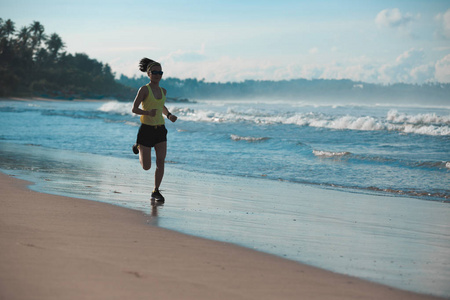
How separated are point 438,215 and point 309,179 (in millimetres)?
3644

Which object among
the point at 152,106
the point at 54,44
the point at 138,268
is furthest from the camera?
the point at 54,44

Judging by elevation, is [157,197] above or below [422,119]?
below

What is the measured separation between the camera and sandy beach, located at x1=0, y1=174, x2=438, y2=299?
2.82 meters

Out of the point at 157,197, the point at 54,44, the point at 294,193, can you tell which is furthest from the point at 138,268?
the point at 54,44

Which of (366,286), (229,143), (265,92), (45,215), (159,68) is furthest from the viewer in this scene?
(265,92)

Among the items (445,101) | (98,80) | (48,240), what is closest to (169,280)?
(48,240)

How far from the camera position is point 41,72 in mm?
101000

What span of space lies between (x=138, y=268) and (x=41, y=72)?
106 metres

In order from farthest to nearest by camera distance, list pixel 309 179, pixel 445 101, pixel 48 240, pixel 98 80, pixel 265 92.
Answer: pixel 265 92 < pixel 98 80 < pixel 445 101 < pixel 309 179 < pixel 48 240

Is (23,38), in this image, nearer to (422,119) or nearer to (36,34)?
(36,34)

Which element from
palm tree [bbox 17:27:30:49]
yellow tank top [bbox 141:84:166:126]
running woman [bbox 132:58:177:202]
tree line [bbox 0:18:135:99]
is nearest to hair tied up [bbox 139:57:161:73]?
running woman [bbox 132:58:177:202]

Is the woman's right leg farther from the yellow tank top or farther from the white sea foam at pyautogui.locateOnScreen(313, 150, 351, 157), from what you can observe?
the white sea foam at pyautogui.locateOnScreen(313, 150, 351, 157)

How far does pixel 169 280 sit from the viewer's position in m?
3.05

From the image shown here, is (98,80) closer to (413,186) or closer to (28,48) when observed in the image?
(28,48)
